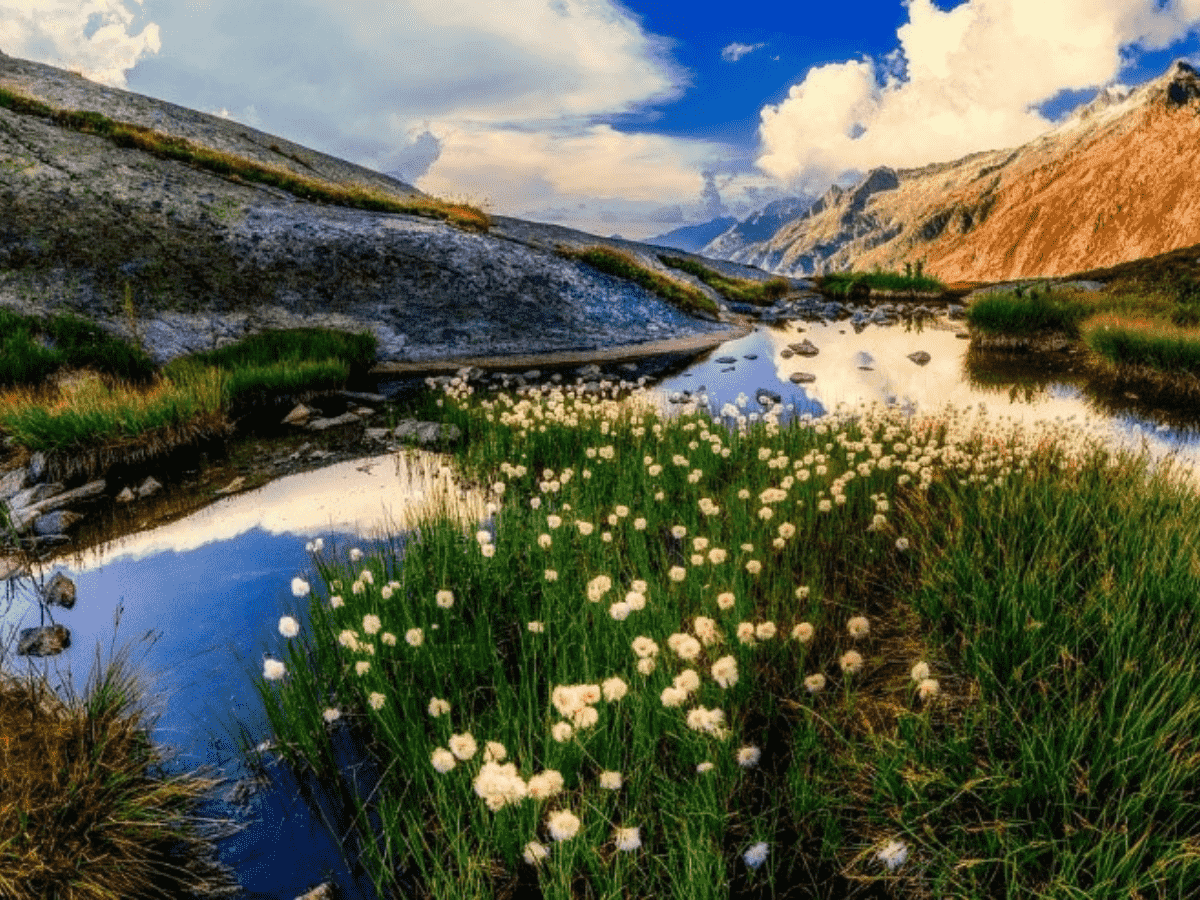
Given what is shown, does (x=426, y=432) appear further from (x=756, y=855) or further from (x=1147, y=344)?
(x=1147, y=344)

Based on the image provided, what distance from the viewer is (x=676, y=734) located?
157 inches

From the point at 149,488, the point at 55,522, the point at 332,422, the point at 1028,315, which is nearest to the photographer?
the point at 55,522

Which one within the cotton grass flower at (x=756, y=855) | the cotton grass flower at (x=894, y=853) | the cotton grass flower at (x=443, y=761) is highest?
the cotton grass flower at (x=443, y=761)

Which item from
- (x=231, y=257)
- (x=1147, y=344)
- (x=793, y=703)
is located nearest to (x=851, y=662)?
(x=793, y=703)

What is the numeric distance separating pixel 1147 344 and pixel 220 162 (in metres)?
27.5

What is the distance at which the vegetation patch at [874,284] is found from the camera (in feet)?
145

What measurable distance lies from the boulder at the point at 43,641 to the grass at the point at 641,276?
74.7ft

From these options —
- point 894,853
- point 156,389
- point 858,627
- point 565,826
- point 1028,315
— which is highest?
point 1028,315

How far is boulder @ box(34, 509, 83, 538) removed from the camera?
8.37 metres

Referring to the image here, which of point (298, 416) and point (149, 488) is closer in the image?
point (149, 488)

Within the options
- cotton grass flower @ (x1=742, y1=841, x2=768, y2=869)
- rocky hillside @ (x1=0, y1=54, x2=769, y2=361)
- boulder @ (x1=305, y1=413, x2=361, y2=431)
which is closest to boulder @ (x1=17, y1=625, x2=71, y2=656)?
cotton grass flower @ (x1=742, y1=841, x2=768, y2=869)

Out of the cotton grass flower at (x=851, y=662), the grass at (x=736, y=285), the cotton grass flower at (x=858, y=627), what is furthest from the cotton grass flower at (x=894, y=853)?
the grass at (x=736, y=285)

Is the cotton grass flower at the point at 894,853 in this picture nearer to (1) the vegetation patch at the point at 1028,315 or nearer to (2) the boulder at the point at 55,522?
(2) the boulder at the point at 55,522

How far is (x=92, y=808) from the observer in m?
3.76
